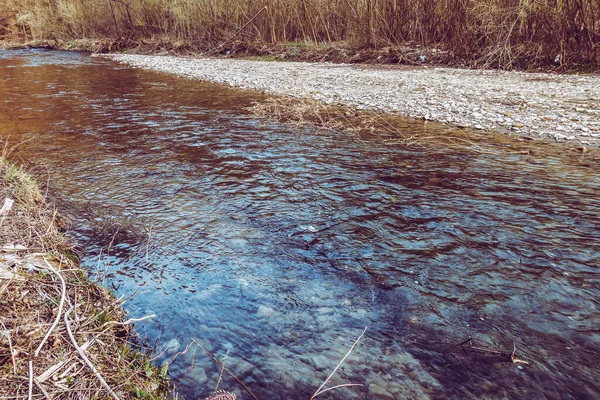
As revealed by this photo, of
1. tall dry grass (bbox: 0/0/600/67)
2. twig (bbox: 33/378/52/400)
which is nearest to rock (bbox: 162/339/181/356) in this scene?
twig (bbox: 33/378/52/400)

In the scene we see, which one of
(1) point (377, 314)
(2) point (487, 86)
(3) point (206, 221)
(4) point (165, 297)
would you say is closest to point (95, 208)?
(3) point (206, 221)

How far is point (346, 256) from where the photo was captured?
3773 mm

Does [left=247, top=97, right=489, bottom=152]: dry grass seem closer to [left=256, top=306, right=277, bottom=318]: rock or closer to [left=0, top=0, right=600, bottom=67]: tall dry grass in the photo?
[left=256, top=306, right=277, bottom=318]: rock

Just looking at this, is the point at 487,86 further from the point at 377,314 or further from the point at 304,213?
the point at 377,314

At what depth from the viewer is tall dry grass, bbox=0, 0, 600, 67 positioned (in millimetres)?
12352

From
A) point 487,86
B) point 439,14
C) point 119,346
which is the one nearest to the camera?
point 119,346

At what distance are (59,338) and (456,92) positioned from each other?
9.82 meters

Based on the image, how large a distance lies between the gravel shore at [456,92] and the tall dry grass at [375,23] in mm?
1520

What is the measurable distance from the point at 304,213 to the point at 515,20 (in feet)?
38.2

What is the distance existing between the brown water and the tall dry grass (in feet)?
27.2

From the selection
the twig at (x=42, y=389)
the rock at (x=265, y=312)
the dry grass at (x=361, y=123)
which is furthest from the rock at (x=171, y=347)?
the dry grass at (x=361, y=123)

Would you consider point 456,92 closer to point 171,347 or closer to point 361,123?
point 361,123

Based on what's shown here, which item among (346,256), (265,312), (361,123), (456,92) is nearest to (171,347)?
(265,312)

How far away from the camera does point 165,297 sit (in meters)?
3.20
